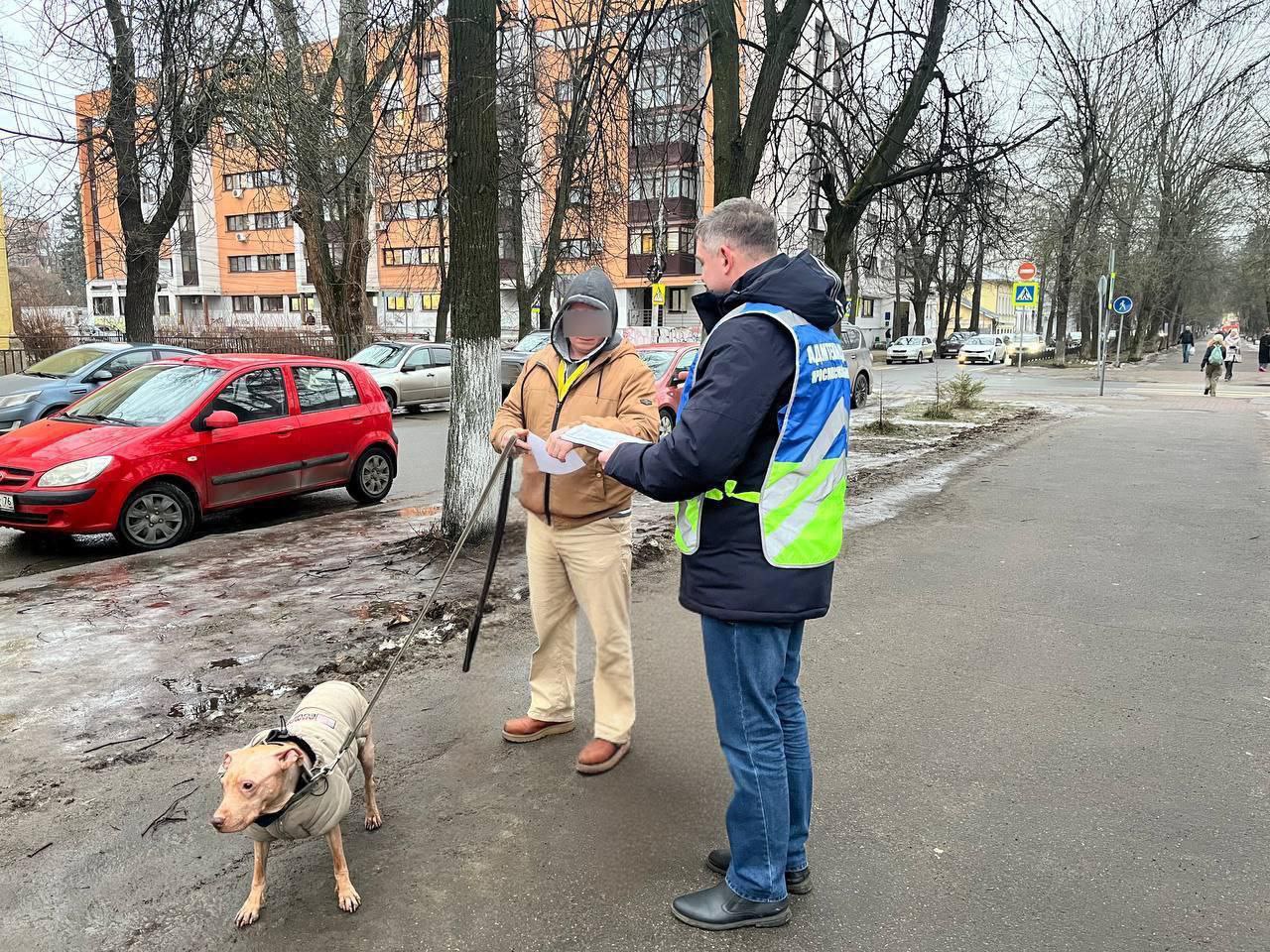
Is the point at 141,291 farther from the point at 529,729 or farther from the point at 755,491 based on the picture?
the point at 755,491

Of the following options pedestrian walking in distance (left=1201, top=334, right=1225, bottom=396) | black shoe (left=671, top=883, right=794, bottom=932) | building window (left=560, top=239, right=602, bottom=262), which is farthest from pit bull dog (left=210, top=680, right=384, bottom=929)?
pedestrian walking in distance (left=1201, top=334, right=1225, bottom=396)

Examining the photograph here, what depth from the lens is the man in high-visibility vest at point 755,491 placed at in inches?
93.8

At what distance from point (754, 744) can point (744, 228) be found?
1.47 m

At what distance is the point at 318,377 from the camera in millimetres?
8836

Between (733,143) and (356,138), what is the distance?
13.1ft

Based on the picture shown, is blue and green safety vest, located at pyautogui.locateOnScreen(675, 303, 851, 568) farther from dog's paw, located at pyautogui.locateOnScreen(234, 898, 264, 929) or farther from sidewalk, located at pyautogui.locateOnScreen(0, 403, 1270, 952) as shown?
dog's paw, located at pyautogui.locateOnScreen(234, 898, 264, 929)

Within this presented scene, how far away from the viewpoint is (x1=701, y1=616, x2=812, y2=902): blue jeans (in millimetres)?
2514

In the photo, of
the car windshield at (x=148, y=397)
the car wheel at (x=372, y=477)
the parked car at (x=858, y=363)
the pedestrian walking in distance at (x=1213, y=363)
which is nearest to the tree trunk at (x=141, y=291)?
the car windshield at (x=148, y=397)

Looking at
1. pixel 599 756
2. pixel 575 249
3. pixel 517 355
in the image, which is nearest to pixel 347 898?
pixel 599 756

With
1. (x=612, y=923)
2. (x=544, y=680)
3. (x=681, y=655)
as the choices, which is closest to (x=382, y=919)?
(x=612, y=923)

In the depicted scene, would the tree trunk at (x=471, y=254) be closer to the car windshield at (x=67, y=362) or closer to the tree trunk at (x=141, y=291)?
the car windshield at (x=67, y=362)

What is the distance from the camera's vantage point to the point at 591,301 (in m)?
3.48

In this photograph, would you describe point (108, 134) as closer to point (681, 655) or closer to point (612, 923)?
point (681, 655)

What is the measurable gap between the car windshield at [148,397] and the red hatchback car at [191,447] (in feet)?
0.05
